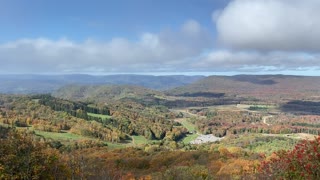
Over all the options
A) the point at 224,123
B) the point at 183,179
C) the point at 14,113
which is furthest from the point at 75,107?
the point at 183,179

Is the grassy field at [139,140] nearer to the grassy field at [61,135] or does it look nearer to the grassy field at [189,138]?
the grassy field at [189,138]

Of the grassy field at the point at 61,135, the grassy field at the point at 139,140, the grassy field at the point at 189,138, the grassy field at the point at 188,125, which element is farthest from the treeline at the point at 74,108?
the grassy field at the point at 188,125

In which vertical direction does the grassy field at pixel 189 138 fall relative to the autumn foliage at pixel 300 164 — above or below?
below

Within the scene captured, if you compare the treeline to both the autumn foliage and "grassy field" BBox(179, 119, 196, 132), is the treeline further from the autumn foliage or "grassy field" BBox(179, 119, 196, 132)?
the autumn foliage

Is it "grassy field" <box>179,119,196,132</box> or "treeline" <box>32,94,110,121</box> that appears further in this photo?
"grassy field" <box>179,119,196,132</box>

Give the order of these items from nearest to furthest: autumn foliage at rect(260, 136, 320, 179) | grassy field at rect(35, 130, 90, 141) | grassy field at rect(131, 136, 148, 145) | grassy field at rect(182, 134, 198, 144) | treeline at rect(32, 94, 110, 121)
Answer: autumn foliage at rect(260, 136, 320, 179) < grassy field at rect(35, 130, 90, 141) < grassy field at rect(131, 136, 148, 145) < grassy field at rect(182, 134, 198, 144) < treeline at rect(32, 94, 110, 121)

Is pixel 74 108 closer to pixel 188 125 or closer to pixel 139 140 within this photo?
pixel 139 140

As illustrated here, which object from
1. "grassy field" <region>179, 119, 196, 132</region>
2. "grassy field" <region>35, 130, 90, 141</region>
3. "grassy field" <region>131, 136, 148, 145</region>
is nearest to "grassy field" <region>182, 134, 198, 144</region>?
"grassy field" <region>179, 119, 196, 132</region>

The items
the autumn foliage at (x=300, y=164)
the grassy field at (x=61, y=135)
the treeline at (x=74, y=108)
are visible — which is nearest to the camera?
the autumn foliage at (x=300, y=164)

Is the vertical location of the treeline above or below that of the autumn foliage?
below

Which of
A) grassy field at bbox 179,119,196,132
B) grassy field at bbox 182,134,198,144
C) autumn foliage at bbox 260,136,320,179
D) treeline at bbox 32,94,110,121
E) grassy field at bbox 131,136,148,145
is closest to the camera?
autumn foliage at bbox 260,136,320,179

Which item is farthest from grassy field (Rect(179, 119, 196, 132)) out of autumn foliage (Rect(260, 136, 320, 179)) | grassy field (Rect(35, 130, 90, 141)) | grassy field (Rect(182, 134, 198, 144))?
autumn foliage (Rect(260, 136, 320, 179))

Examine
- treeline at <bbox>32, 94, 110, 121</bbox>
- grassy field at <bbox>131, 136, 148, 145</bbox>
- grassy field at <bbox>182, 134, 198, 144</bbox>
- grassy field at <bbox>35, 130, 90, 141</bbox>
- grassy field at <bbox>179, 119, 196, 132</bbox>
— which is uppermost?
treeline at <bbox>32, 94, 110, 121</bbox>
